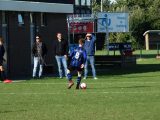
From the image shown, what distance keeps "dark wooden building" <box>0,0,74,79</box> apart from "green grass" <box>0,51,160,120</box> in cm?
976

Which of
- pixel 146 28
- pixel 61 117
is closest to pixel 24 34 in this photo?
pixel 61 117

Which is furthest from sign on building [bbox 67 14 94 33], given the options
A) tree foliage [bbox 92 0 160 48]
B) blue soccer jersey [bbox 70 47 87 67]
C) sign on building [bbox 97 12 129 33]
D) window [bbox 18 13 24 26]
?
tree foliage [bbox 92 0 160 48]

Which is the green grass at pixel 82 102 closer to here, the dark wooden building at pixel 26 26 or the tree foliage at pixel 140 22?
the dark wooden building at pixel 26 26

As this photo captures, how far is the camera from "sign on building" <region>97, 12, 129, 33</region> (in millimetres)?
47156

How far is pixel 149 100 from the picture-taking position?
1861 centimetres

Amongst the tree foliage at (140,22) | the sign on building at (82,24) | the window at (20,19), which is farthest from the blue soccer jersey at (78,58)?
the tree foliage at (140,22)

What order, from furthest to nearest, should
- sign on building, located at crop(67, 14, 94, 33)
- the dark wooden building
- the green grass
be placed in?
sign on building, located at crop(67, 14, 94, 33)
the dark wooden building
the green grass

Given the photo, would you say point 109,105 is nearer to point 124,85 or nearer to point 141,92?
point 141,92

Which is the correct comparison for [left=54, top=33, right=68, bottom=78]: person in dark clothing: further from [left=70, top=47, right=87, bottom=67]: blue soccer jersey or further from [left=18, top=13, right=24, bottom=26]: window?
[left=70, top=47, right=87, bottom=67]: blue soccer jersey

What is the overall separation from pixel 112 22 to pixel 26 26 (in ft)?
42.7

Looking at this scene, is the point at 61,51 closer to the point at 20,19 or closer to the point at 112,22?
the point at 20,19

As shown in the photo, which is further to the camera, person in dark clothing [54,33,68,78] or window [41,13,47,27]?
window [41,13,47,27]

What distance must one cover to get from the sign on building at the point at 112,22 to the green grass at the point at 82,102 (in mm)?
22081

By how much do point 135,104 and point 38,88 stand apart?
290 inches
